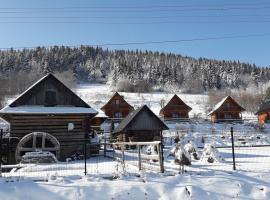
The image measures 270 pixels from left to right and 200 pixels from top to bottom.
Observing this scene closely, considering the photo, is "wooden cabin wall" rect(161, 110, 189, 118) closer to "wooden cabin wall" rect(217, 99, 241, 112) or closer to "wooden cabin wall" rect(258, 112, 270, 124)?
"wooden cabin wall" rect(217, 99, 241, 112)

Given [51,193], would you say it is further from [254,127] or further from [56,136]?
[254,127]

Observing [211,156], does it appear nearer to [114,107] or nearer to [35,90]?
[35,90]

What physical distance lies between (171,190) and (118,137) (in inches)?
1192

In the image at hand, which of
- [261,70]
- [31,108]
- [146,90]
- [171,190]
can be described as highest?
[261,70]

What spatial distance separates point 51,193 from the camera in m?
12.3

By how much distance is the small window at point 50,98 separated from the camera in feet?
93.9

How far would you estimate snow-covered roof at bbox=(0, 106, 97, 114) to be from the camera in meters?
26.7

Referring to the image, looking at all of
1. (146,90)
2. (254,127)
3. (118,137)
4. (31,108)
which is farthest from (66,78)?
(31,108)

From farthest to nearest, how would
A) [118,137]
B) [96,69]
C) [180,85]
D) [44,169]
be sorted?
[96,69] < [180,85] < [118,137] < [44,169]

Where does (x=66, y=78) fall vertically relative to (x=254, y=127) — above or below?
above

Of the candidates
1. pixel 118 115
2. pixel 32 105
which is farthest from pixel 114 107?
pixel 32 105

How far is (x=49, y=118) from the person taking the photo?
27.9 meters

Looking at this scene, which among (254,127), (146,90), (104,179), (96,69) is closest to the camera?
(104,179)

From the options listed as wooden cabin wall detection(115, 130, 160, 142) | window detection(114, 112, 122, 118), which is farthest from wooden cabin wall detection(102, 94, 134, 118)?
wooden cabin wall detection(115, 130, 160, 142)
